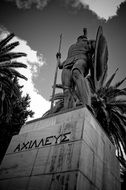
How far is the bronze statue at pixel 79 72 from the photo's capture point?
433 cm

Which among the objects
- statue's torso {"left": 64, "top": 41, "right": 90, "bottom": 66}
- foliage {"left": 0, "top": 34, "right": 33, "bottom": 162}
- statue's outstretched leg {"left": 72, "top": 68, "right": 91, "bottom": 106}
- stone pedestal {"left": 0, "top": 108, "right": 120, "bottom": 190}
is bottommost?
stone pedestal {"left": 0, "top": 108, "right": 120, "bottom": 190}

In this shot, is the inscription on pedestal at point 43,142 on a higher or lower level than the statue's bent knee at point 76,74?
lower

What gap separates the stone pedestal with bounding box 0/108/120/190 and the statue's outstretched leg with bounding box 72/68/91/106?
2.34 ft

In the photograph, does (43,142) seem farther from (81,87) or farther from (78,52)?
(78,52)

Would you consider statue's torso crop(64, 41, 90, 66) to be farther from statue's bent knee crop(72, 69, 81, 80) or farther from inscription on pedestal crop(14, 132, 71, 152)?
Result: inscription on pedestal crop(14, 132, 71, 152)

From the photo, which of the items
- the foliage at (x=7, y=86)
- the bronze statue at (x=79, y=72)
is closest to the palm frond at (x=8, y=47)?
the foliage at (x=7, y=86)

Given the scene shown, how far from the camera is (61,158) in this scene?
9.13 ft

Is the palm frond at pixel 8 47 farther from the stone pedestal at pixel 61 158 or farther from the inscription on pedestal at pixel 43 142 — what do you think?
the inscription on pedestal at pixel 43 142

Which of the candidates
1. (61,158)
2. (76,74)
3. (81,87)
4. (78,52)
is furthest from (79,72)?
(61,158)

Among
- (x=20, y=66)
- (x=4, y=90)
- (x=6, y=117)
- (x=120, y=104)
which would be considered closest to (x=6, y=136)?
(x=6, y=117)

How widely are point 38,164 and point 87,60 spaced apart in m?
3.07

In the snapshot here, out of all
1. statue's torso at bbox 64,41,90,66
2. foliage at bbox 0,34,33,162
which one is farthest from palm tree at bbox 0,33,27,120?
statue's torso at bbox 64,41,90,66

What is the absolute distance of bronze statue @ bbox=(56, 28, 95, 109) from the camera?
4332 millimetres

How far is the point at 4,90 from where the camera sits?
535 inches
